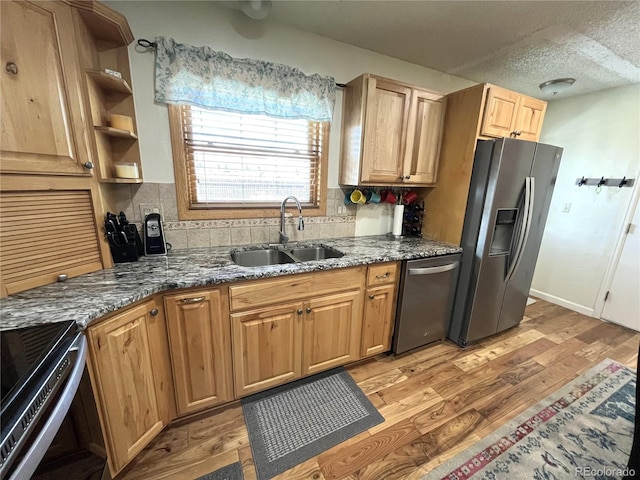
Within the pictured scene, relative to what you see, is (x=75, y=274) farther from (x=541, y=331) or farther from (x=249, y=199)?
(x=541, y=331)

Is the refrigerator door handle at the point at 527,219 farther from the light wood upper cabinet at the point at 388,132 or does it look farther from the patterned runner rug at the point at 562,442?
the patterned runner rug at the point at 562,442

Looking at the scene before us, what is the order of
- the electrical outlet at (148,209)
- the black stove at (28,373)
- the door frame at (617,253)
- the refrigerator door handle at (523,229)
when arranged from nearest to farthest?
the black stove at (28,373) → the electrical outlet at (148,209) → the refrigerator door handle at (523,229) → the door frame at (617,253)

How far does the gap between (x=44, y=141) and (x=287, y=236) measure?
4.76 ft

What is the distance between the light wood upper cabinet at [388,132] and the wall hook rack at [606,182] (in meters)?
2.09

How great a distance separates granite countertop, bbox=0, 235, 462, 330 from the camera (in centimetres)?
98

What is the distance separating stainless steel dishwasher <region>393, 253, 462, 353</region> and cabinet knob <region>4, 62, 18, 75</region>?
7.33 ft

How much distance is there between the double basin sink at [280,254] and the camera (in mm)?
1943

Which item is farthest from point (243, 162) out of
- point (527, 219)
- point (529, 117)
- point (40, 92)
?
point (529, 117)

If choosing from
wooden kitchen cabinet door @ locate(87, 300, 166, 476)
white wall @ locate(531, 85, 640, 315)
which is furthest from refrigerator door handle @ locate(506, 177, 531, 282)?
wooden kitchen cabinet door @ locate(87, 300, 166, 476)

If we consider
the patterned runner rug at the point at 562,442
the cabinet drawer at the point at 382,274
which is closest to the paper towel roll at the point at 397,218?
the cabinet drawer at the point at 382,274

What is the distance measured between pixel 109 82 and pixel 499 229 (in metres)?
2.84

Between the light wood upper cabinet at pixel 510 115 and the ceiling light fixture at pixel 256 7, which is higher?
the ceiling light fixture at pixel 256 7

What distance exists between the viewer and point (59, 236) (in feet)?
4.00

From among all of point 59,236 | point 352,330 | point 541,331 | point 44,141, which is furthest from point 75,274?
point 541,331
